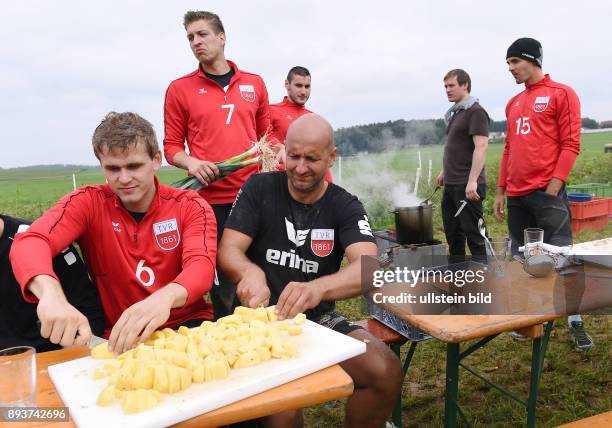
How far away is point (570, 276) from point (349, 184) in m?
10.3

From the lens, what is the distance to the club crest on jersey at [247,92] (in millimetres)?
4122

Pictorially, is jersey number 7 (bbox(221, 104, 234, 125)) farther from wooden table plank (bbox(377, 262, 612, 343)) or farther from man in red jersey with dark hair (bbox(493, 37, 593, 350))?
man in red jersey with dark hair (bbox(493, 37, 593, 350))

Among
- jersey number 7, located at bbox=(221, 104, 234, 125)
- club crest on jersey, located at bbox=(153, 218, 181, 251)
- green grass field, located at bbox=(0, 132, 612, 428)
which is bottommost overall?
green grass field, located at bbox=(0, 132, 612, 428)

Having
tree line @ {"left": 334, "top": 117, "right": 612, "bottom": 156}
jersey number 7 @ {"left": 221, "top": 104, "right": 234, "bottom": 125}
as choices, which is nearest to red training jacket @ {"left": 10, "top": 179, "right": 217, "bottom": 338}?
jersey number 7 @ {"left": 221, "top": 104, "right": 234, "bottom": 125}

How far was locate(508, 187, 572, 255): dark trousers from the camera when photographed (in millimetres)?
4641

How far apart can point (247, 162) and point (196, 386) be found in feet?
8.00

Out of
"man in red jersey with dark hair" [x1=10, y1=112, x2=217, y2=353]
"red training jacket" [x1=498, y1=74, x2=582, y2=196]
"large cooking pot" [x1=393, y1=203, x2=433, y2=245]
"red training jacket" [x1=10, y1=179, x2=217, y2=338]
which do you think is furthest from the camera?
"red training jacket" [x1=498, y1=74, x2=582, y2=196]

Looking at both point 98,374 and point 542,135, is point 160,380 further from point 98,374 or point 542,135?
point 542,135

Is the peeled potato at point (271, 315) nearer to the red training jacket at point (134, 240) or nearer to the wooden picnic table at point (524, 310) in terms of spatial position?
the red training jacket at point (134, 240)

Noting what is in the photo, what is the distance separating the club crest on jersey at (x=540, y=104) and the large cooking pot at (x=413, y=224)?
157 cm

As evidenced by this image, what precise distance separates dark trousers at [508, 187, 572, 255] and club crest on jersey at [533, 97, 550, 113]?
31.0 inches

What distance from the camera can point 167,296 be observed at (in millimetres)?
2152

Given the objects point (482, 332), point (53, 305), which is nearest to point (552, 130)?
point (482, 332)

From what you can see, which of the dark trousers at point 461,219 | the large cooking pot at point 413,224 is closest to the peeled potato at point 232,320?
the large cooking pot at point 413,224
